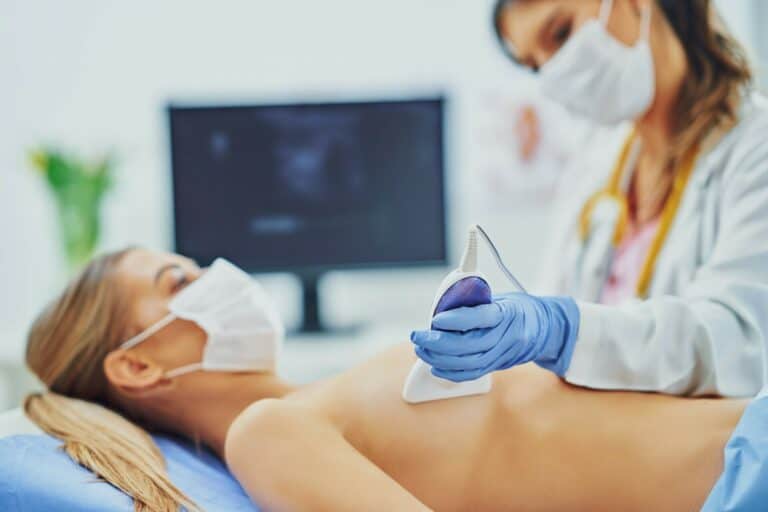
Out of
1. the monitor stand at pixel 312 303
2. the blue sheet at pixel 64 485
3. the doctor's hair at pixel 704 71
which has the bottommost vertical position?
the monitor stand at pixel 312 303

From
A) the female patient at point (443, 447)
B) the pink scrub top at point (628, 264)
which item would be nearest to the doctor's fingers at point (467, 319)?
the female patient at point (443, 447)

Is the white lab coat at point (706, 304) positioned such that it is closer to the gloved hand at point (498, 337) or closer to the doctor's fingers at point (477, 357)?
the gloved hand at point (498, 337)

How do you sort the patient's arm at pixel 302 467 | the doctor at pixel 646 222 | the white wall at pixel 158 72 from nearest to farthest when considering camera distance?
1. the patient's arm at pixel 302 467
2. the doctor at pixel 646 222
3. the white wall at pixel 158 72

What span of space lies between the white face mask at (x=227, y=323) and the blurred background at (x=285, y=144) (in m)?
1.21

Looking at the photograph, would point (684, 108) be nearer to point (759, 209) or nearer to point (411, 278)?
point (759, 209)

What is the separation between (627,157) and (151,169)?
1.75 meters

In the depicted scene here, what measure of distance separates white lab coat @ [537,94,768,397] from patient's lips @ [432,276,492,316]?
244 millimetres

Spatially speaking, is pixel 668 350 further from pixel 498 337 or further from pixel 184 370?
pixel 184 370

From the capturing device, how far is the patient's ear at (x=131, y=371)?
152cm

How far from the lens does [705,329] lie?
1.40m

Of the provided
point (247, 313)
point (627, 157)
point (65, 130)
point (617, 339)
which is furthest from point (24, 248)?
point (617, 339)

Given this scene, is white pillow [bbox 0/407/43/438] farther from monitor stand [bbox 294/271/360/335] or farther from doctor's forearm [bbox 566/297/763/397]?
monitor stand [bbox 294/271/360/335]

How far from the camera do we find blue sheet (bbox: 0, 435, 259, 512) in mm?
1187

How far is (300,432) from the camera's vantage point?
48.1 inches
